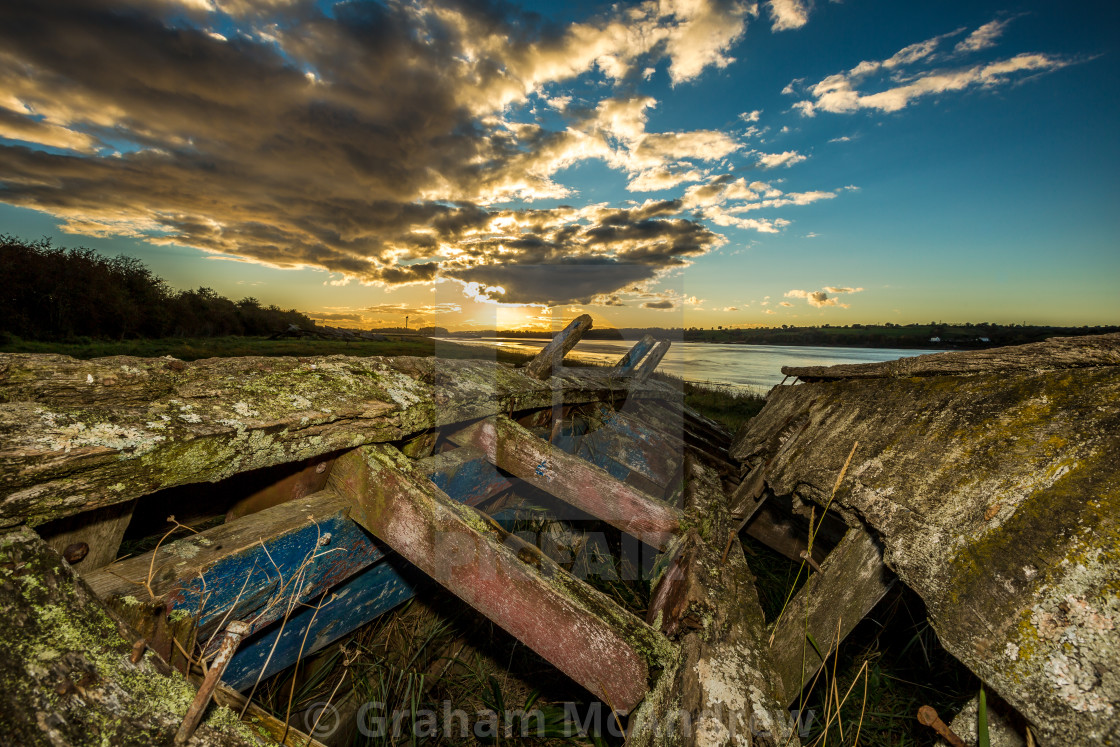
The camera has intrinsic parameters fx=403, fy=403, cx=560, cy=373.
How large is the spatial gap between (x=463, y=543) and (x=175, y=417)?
1.08 meters

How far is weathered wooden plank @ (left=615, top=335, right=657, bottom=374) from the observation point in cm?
511

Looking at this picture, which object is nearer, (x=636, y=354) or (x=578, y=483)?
(x=578, y=483)

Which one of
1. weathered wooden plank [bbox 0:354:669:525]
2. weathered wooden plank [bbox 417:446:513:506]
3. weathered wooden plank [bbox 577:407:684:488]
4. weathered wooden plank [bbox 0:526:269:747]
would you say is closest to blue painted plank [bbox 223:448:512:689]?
weathered wooden plank [bbox 417:446:513:506]

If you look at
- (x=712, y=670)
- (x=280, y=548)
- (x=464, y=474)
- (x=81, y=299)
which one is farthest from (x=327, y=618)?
(x=81, y=299)

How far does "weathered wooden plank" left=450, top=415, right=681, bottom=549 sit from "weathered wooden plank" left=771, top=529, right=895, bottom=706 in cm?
67

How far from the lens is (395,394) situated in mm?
1984

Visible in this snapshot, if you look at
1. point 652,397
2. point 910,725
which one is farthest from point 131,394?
point 652,397

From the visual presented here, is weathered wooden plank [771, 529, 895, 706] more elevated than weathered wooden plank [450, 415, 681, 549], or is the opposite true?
weathered wooden plank [450, 415, 681, 549]

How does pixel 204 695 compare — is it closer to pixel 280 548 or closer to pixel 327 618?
pixel 280 548

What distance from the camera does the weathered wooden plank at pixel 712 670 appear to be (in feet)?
4.33

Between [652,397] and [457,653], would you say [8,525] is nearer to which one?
[457,653]

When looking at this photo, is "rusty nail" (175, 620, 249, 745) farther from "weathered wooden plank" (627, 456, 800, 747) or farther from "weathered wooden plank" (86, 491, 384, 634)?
"weathered wooden plank" (627, 456, 800, 747)

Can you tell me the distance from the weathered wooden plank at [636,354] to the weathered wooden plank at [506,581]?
3.59 m

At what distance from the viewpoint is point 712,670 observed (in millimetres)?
1449
